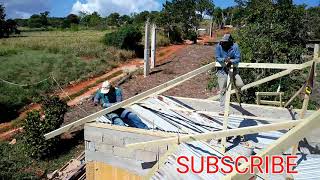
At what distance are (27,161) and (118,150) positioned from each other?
Answer: 5.26 m

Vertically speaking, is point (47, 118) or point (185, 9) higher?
point (185, 9)

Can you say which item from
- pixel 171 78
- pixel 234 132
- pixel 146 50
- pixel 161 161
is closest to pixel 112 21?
pixel 171 78

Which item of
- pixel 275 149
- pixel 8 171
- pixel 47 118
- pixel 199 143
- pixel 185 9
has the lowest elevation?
pixel 8 171

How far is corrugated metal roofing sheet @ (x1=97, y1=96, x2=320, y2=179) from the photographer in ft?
19.9

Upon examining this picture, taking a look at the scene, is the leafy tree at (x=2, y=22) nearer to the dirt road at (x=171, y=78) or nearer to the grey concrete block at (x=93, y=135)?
the dirt road at (x=171, y=78)

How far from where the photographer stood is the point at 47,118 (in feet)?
39.9

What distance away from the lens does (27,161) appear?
11.4 meters

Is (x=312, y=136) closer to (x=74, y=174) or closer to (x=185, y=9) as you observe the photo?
(x=74, y=174)

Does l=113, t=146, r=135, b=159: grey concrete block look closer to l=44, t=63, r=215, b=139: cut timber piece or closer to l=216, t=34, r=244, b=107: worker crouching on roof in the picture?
l=44, t=63, r=215, b=139: cut timber piece

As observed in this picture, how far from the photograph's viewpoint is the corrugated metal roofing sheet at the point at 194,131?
6075 millimetres

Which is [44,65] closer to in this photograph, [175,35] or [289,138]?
[175,35]

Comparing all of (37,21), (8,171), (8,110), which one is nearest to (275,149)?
(8,171)

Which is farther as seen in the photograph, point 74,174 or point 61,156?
point 61,156

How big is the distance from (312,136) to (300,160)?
1.21m
